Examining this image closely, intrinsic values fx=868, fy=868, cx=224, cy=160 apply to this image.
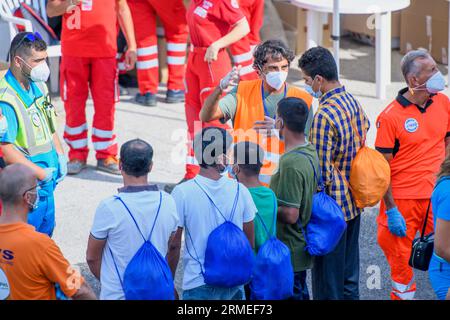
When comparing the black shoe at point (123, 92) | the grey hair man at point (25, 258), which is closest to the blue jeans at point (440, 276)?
the grey hair man at point (25, 258)

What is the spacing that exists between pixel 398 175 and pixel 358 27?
6505 mm

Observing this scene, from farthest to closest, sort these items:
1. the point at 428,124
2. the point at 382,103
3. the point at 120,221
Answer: the point at 382,103, the point at 428,124, the point at 120,221

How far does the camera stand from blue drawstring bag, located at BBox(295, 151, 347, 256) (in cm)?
443

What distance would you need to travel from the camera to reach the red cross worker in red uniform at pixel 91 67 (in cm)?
712

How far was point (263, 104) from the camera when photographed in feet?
16.7

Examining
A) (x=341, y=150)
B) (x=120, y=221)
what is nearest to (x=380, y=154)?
(x=341, y=150)

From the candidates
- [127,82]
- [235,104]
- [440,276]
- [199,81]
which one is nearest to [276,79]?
[235,104]

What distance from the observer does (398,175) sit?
5.14 meters

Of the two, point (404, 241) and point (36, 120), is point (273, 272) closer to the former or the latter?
point (404, 241)

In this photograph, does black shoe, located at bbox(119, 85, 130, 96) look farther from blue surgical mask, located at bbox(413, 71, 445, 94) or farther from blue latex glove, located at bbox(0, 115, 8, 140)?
blue surgical mask, located at bbox(413, 71, 445, 94)

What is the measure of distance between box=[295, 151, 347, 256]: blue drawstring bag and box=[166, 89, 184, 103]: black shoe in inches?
201

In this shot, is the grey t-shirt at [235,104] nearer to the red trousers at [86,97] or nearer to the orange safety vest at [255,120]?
the orange safety vest at [255,120]

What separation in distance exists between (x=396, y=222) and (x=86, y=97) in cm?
340
